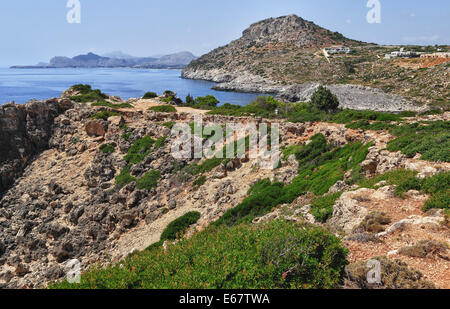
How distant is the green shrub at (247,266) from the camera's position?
22.2 ft

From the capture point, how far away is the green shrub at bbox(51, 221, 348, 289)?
6.77 m

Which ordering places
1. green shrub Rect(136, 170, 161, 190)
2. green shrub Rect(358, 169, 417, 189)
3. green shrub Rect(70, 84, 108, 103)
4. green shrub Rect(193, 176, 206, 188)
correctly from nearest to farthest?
green shrub Rect(358, 169, 417, 189)
green shrub Rect(193, 176, 206, 188)
green shrub Rect(136, 170, 161, 190)
green shrub Rect(70, 84, 108, 103)

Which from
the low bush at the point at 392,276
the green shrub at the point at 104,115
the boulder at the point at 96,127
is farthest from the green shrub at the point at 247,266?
the green shrub at the point at 104,115

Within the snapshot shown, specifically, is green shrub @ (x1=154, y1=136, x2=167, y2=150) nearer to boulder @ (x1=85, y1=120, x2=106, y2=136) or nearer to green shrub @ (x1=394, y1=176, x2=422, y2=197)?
boulder @ (x1=85, y1=120, x2=106, y2=136)

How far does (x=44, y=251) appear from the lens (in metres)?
21.7

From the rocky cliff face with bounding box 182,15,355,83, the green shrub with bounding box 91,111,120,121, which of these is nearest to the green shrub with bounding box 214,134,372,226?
the green shrub with bounding box 91,111,120,121

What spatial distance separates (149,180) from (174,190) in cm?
300

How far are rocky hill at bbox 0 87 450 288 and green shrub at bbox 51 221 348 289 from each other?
25cm

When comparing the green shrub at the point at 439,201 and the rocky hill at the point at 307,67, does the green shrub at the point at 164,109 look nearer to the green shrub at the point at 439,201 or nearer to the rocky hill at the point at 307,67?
the green shrub at the point at 439,201

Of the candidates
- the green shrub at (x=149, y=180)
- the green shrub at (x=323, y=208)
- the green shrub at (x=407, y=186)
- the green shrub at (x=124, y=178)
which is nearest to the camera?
the green shrub at (x=407, y=186)

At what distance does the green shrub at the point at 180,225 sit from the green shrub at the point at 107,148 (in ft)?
48.3

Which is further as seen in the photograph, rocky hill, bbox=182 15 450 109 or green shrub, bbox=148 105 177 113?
rocky hill, bbox=182 15 450 109
